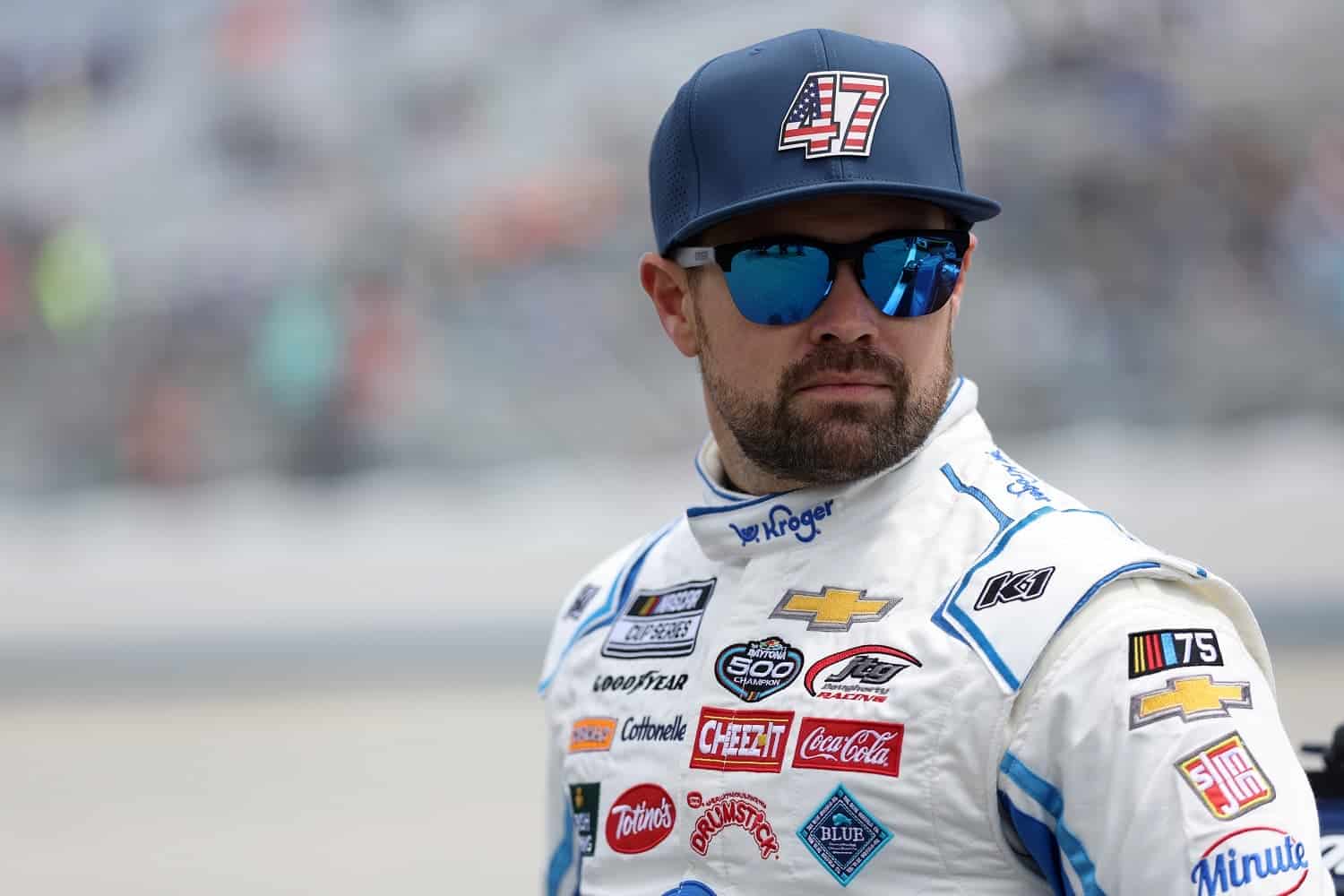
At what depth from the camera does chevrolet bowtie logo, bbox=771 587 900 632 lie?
1443 millimetres

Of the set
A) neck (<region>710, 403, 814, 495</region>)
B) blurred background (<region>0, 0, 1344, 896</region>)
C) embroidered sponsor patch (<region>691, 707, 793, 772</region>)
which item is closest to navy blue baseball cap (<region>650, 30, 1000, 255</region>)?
neck (<region>710, 403, 814, 495</region>)

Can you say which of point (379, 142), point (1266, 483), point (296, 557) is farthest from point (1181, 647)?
point (379, 142)

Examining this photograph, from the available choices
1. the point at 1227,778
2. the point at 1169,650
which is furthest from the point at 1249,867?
the point at 1169,650

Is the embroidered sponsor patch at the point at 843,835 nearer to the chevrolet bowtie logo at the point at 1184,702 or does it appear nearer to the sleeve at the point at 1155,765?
the sleeve at the point at 1155,765

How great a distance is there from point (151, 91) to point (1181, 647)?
11516 millimetres

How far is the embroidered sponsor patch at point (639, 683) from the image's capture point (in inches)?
62.5

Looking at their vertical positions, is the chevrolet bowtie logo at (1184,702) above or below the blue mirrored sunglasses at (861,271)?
below

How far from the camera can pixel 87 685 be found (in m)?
9.38

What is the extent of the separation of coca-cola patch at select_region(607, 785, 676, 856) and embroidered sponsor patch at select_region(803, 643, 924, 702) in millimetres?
193

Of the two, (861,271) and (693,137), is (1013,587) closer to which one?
(861,271)

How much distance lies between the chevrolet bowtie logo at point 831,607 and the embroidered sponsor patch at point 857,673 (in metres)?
0.03

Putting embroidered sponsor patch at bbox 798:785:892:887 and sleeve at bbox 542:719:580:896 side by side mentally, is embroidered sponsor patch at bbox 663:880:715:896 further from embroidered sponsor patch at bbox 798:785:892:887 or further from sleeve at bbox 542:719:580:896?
sleeve at bbox 542:719:580:896

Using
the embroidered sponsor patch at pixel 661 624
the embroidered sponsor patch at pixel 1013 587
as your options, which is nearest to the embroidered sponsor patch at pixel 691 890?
the embroidered sponsor patch at pixel 661 624

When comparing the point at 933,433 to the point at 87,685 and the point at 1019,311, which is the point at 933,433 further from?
the point at 87,685
